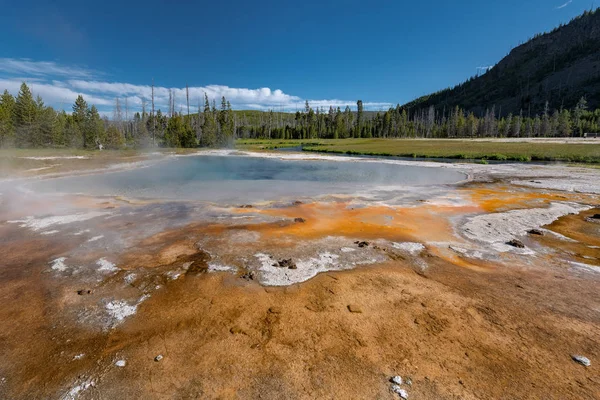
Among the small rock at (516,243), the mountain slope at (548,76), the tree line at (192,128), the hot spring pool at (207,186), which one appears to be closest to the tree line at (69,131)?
the tree line at (192,128)

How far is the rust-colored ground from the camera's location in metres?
3.73

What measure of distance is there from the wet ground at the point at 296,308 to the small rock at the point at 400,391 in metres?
0.07

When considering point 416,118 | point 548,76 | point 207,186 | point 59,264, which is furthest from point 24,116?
point 548,76

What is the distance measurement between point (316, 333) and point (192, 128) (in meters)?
71.8

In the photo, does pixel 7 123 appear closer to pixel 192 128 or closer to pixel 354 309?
pixel 192 128

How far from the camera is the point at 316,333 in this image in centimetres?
474

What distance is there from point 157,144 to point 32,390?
6366 cm

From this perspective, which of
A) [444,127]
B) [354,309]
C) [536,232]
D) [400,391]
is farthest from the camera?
[444,127]

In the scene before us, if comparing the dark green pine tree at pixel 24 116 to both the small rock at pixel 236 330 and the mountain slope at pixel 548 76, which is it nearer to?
the small rock at pixel 236 330

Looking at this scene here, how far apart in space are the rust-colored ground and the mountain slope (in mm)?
153795

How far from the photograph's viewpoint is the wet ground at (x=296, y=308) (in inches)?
150

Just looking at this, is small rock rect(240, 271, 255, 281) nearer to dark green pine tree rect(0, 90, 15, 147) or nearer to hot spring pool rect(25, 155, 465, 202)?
Answer: hot spring pool rect(25, 155, 465, 202)

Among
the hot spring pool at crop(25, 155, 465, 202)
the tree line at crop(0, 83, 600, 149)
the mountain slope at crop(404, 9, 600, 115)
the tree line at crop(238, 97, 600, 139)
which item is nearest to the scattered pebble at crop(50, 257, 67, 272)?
the hot spring pool at crop(25, 155, 465, 202)

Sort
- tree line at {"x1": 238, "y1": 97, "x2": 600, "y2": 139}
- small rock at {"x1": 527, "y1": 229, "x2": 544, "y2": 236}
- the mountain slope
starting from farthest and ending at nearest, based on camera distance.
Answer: the mountain slope, tree line at {"x1": 238, "y1": 97, "x2": 600, "y2": 139}, small rock at {"x1": 527, "y1": 229, "x2": 544, "y2": 236}
